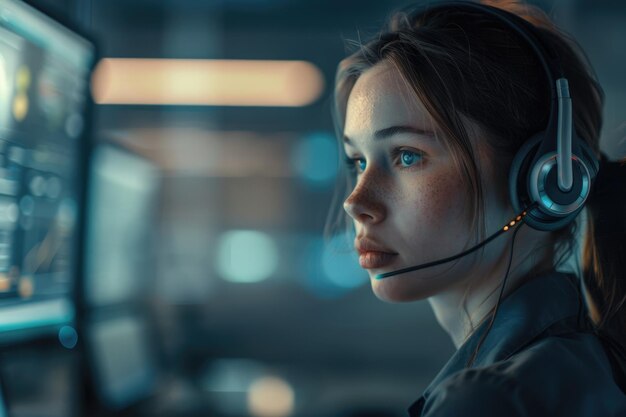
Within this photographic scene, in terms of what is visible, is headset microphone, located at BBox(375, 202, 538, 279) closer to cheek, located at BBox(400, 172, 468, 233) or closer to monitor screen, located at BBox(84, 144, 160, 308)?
cheek, located at BBox(400, 172, 468, 233)

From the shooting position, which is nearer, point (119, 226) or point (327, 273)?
point (119, 226)

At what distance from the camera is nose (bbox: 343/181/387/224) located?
0.76 metres

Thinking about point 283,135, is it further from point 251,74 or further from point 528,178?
point 528,178

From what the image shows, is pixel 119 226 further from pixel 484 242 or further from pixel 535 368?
pixel 535 368

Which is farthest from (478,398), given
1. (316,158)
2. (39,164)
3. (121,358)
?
(316,158)

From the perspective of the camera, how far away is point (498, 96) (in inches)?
29.1

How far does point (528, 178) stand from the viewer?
72 cm

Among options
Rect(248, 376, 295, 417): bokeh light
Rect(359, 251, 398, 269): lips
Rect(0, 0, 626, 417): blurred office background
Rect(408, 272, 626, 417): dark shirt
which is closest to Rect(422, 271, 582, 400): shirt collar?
Rect(408, 272, 626, 417): dark shirt

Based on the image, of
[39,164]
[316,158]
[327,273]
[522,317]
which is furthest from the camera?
[316,158]

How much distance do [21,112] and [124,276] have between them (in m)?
0.90

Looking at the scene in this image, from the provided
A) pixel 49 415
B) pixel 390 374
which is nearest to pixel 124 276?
pixel 49 415

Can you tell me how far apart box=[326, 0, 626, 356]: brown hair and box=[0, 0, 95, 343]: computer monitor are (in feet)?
1.50

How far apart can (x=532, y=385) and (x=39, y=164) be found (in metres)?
0.76

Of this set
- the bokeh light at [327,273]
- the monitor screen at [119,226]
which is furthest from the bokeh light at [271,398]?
the bokeh light at [327,273]
